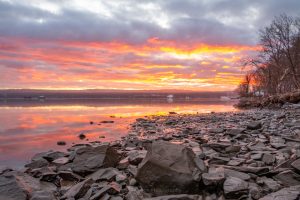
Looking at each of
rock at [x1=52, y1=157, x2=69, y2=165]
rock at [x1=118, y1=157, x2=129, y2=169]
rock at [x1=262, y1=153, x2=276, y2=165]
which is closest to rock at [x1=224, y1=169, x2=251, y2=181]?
rock at [x1=262, y1=153, x2=276, y2=165]

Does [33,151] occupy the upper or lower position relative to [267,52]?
lower

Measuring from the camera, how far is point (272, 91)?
204 feet

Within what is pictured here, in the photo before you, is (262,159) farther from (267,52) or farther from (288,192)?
(267,52)

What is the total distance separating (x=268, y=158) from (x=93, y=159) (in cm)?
449

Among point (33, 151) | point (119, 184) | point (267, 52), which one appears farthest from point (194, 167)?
point (267, 52)

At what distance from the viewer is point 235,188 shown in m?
5.66

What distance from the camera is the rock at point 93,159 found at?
809cm

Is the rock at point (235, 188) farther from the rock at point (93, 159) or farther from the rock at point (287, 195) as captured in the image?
the rock at point (93, 159)

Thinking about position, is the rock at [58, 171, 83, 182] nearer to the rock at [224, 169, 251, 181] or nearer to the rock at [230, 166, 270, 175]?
the rock at [224, 169, 251, 181]

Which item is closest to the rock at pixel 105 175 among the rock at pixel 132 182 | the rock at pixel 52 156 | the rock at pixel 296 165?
the rock at pixel 132 182

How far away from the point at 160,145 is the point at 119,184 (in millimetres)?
1200

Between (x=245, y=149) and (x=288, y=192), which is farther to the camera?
(x=245, y=149)

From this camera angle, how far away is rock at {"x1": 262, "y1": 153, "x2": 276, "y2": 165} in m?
7.72

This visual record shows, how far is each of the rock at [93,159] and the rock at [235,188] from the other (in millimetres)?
3452
